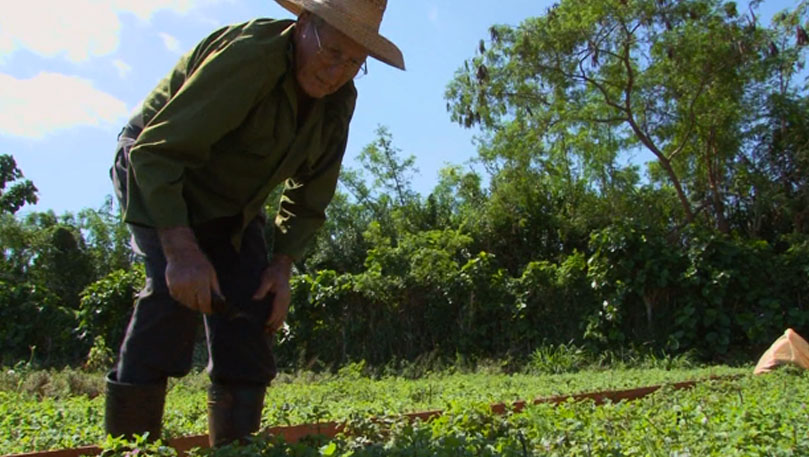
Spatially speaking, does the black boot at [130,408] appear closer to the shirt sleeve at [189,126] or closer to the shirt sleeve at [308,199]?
the shirt sleeve at [189,126]

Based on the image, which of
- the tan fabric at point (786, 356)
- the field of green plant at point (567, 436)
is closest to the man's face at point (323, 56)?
the field of green plant at point (567, 436)

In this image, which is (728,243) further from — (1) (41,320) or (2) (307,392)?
(1) (41,320)

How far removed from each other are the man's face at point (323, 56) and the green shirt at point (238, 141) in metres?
0.04

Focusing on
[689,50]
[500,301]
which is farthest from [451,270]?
[689,50]

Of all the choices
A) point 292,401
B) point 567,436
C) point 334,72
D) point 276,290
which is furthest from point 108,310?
point 567,436

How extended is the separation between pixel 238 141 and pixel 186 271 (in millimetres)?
536

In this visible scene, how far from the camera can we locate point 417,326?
11266mm

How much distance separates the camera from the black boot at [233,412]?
8.60 ft

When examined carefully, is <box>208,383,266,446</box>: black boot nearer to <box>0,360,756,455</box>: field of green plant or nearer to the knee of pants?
the knee of pants

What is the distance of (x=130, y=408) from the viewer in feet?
8.05

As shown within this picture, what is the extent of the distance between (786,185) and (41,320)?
1256 cm

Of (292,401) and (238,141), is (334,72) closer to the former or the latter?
(238,141)

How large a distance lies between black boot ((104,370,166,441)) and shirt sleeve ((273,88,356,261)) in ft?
2.42

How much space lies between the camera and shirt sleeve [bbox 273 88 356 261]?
116 inches
